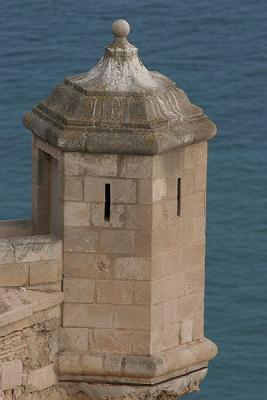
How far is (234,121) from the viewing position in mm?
57094

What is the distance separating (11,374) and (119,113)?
8.73ft

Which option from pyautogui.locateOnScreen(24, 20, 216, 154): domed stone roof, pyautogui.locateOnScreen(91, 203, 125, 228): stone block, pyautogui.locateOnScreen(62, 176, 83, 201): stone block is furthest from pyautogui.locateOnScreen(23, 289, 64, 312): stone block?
pyautogui.locateOnScreen(24, 20, 216, 154): domed stone roof

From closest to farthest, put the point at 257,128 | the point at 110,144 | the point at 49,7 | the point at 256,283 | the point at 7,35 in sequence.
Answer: the point at 110,144 → the point at 256,283 → the point at 257,128 → the point at 7,35 → the point at 49,7

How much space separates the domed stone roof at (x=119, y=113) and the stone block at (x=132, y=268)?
1.07 m

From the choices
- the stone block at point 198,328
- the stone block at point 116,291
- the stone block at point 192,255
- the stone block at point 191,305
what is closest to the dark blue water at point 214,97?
the stone block at point 198,328

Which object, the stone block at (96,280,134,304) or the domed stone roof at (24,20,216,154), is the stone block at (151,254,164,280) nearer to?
the stone block at (96,280,134,304)

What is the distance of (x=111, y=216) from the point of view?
21.2 m

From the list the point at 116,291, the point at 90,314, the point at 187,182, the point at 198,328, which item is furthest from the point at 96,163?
the point at 198,328

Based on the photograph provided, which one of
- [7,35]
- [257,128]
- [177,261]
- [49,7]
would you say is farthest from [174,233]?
[49,7]

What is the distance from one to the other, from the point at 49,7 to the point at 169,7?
3631 millimetres

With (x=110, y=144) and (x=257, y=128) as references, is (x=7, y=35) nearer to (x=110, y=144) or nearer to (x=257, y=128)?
(x=257, y=128)

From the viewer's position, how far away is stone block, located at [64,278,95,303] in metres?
21.5

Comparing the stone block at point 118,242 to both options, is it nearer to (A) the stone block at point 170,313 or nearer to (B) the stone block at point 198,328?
(A) the stone block at point 170,313

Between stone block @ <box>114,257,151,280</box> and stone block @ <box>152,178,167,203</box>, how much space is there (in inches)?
23.6
